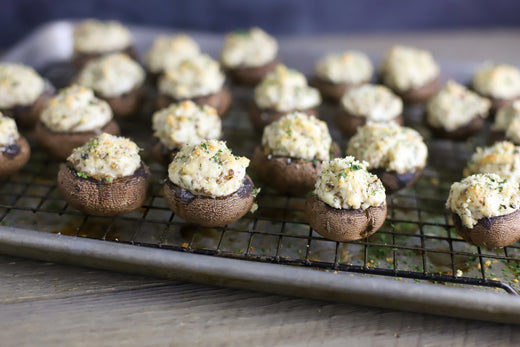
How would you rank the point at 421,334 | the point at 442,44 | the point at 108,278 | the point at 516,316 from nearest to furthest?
the point at 516,316 < the point at 421,334 < the point at 108,278 < the point at 442,44

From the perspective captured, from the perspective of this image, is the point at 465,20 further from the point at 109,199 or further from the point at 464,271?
the point at 109,199

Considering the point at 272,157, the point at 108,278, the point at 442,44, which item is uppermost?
the point at 272,157

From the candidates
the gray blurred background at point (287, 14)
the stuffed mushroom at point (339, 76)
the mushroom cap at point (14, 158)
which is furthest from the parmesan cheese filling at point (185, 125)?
the gray blurred background at point (287, 14)

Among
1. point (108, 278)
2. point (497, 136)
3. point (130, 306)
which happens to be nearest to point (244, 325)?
point (130, 306)

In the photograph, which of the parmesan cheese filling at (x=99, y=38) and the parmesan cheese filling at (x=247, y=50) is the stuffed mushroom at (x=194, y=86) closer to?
the parmesan cheese filling at (x=247, y=50)

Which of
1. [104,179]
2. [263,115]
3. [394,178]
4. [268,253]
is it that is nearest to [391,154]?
[394,178]
